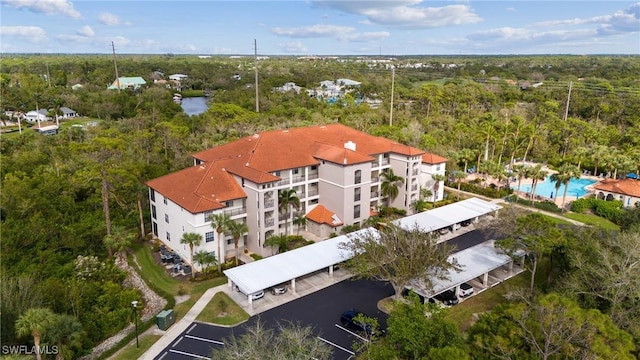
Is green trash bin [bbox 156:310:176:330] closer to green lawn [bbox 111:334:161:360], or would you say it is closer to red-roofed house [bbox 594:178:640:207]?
green lawn [bbox 111:334:161:360]

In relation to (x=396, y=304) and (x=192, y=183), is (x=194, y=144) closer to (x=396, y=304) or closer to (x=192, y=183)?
(x=192, y=183)

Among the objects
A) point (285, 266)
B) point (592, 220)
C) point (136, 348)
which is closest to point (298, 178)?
point (285, 266)

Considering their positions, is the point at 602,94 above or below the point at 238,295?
above

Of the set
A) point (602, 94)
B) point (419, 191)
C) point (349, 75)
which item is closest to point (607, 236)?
point (419, 191)

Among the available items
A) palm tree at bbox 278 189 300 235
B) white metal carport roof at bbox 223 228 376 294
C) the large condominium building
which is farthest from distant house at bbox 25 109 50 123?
white metal carport roof at bbox 223 228 376 294

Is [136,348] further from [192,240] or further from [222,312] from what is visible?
[192,240]
